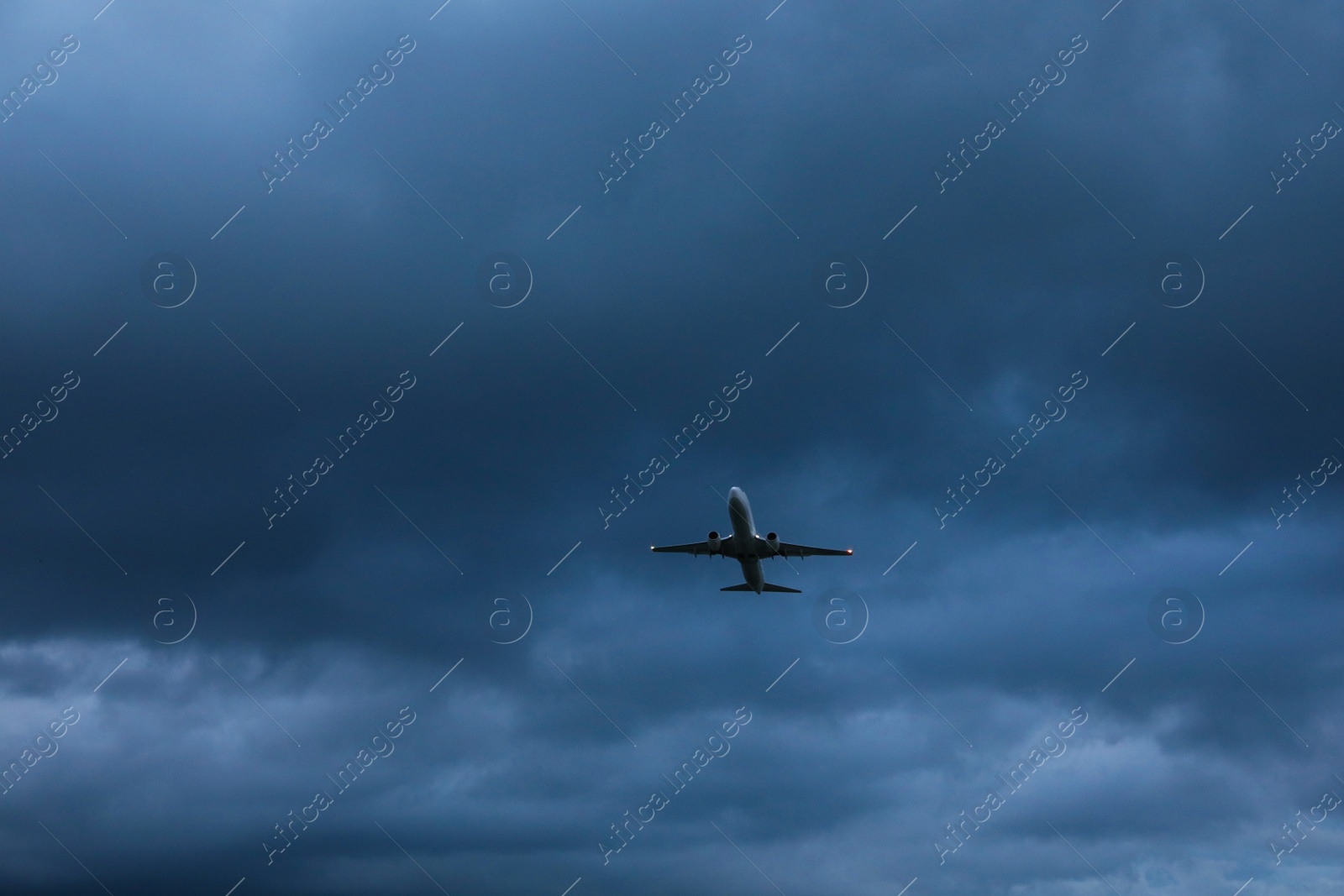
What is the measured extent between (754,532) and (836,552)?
2141 cm

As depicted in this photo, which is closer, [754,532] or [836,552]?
[754,532]

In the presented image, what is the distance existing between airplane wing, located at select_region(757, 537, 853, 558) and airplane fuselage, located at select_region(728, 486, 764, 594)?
168 centimetres

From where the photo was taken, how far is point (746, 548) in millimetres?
171000

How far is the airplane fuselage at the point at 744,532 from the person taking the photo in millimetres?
158113

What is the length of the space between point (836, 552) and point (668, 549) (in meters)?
25.1

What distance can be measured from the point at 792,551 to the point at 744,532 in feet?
64.8

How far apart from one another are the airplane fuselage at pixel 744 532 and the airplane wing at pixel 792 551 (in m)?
1.68

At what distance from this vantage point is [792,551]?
18362cm

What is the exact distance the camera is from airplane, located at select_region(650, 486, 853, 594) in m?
160

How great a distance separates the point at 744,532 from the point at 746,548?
5573mm

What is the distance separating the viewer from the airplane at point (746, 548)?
525ft

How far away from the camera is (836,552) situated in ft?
611

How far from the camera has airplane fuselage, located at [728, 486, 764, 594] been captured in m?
158
